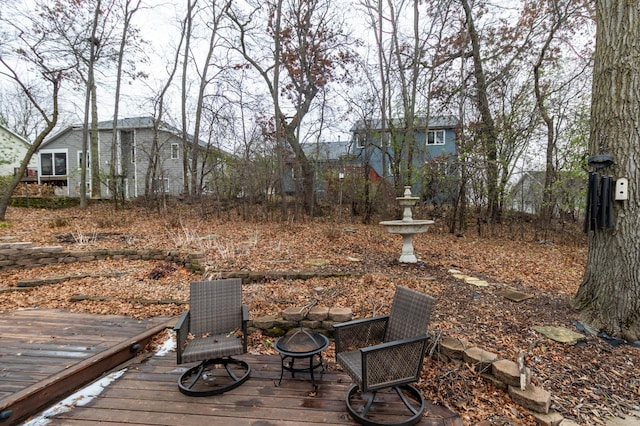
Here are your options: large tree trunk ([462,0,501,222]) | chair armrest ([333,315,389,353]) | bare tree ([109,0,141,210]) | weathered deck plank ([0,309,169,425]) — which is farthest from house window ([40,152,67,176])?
chair armrest ([333,315,389,353])

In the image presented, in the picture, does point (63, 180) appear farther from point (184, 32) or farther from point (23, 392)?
point (23, 392)

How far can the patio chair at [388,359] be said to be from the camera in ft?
7.14

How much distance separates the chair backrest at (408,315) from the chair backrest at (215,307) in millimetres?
1458

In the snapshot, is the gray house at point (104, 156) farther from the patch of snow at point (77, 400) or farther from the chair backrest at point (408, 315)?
the chair backrest at point (408, 315)

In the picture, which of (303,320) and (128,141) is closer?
(303,320)

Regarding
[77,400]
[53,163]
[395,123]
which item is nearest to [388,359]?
[77,400]

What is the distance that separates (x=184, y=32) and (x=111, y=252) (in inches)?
416

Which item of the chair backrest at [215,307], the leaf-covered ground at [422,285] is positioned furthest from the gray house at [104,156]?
the chair backrest at [215,307]

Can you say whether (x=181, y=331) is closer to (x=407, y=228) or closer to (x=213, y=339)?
(x=213, y=339)

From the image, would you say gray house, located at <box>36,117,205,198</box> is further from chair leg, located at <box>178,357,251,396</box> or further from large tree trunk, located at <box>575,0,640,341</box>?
large tree trunk, located at <box>575,0,640,341</box>

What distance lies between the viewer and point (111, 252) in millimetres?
6840

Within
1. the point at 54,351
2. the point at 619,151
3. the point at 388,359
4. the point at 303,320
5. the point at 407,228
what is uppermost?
the point at 619,151

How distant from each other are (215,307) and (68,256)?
5448 millimetres

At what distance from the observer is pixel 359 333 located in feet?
8.80
